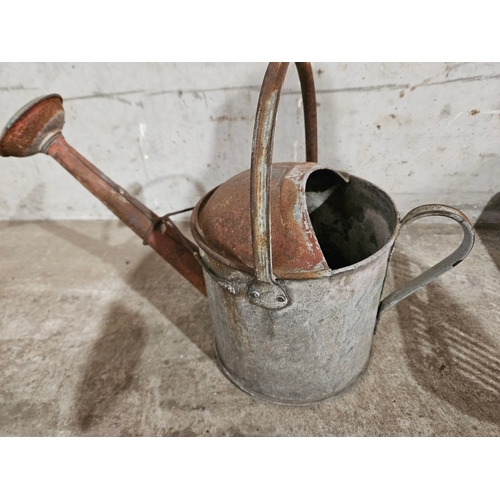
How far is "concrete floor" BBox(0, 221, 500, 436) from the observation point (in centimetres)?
156

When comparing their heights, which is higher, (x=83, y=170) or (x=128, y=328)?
(x=83, y=170)

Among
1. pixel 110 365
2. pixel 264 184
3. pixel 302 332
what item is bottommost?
pixel 110 365

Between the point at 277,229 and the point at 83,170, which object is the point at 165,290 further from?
the point at 277,229

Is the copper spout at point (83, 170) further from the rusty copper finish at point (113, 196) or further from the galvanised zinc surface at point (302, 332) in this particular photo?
the galvanised zinc surface at point (302, 332)

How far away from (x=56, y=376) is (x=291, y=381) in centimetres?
116

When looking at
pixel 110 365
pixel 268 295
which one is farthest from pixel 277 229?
pixel 110 365

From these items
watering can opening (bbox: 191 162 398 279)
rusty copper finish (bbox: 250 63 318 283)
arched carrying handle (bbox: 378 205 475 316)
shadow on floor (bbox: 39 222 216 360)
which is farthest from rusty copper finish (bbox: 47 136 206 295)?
arched carrying handle (bbox: 378 205 475 316)

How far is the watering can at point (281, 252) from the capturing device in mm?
1104

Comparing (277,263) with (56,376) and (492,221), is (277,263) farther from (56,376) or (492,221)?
(492,221)

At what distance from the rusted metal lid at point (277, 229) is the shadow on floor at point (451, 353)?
0.99m

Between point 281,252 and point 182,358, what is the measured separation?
0.96 meters

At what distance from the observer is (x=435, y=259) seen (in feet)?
7.72

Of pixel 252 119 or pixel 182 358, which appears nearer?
pixel 182 358

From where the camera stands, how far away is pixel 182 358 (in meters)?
1.83
